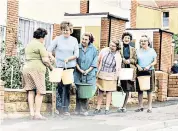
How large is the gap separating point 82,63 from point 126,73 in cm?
124

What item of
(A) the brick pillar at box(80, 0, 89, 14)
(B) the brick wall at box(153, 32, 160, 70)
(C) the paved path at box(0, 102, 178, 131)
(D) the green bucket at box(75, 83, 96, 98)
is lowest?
(C) the paved path at box(0, 102, 178, 131)

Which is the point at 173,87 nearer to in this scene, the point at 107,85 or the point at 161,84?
the point at 161,84

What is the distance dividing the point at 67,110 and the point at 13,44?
7.45 meters

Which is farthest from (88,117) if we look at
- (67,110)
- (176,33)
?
(176,33)

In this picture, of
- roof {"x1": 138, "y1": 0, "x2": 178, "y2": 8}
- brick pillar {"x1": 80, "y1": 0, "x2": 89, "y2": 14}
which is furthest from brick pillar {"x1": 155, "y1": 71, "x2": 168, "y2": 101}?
roof {"x1": 138, "y1": 0, "x2": 178, "y2": 8}

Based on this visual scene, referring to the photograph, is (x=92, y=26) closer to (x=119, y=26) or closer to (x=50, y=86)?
(x=119, y=26)

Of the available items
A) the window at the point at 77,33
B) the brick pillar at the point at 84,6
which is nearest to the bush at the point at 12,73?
the window at the point at 77,33

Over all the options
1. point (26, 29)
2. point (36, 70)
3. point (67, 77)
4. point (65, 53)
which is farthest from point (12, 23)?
point (36, 70)

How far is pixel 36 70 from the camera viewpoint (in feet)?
31.9

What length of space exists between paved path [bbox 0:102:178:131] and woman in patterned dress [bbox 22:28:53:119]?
1.31ft

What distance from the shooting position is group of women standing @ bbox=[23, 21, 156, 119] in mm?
9766

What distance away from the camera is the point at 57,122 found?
9.57 meters

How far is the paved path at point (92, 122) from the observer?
8789 millimetres

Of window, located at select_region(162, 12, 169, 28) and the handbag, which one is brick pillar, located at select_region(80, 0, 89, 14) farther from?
window, located at select_region(162, 12, 169, 28)
